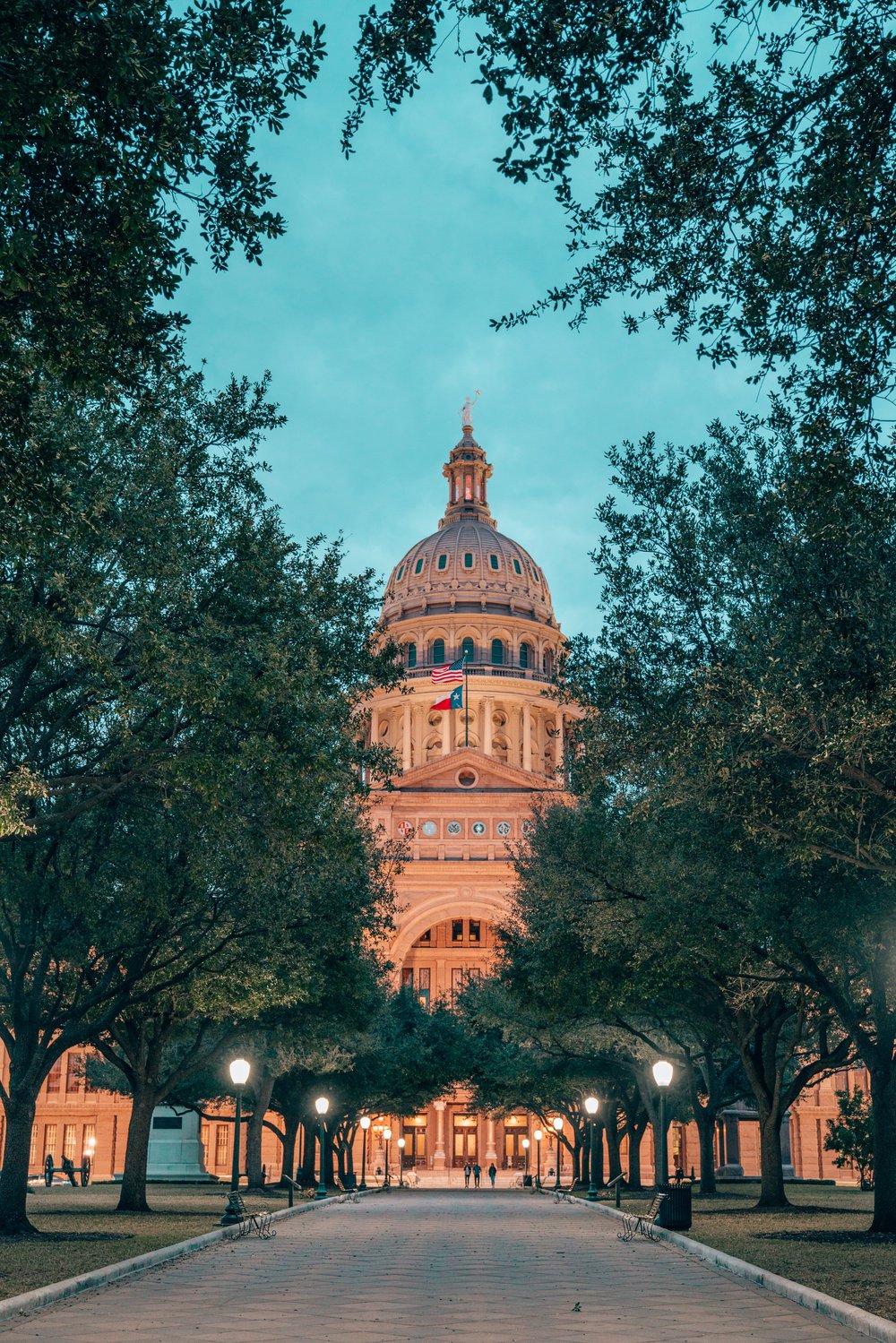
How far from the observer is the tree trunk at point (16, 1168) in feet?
76.5

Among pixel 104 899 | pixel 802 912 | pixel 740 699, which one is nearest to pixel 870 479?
pixel 740 699

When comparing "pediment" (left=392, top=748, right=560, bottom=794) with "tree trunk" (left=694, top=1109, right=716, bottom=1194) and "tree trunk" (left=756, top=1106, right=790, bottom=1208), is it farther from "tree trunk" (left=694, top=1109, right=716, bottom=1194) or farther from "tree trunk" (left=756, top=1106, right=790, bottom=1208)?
"tree trunk" (left=756, top=1106, right=790, bottom=1208)

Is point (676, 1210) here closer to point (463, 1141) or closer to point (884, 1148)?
point (884, 1148)

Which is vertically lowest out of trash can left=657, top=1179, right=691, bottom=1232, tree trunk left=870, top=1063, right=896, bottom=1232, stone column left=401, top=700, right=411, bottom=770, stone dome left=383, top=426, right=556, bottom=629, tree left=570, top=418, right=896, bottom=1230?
trash can left=657, top=1179, right=691, bottom=1232

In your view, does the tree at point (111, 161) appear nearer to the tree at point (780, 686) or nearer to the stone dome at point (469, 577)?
the tree at point (780, 686)

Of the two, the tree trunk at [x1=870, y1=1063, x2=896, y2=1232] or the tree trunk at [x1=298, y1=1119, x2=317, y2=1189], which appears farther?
the tree trunk at [x1=298, y1=1119, x2=317, y2=1189]

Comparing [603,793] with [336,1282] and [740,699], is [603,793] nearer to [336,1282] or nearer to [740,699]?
[740,699]

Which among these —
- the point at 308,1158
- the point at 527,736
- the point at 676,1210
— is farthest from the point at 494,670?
the point at 676,1210

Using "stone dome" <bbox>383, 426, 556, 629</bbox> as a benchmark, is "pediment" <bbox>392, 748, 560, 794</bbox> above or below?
below

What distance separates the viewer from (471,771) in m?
105

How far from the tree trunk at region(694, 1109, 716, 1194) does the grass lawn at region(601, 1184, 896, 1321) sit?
484 cm

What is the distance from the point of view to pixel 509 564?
139m

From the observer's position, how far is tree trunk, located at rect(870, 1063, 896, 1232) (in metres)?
23.1

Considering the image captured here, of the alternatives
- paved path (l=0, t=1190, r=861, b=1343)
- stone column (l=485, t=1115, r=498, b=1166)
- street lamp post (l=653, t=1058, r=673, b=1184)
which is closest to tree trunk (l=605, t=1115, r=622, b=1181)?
street lamp post (l=653, t=1058, r=673, b=1184)
